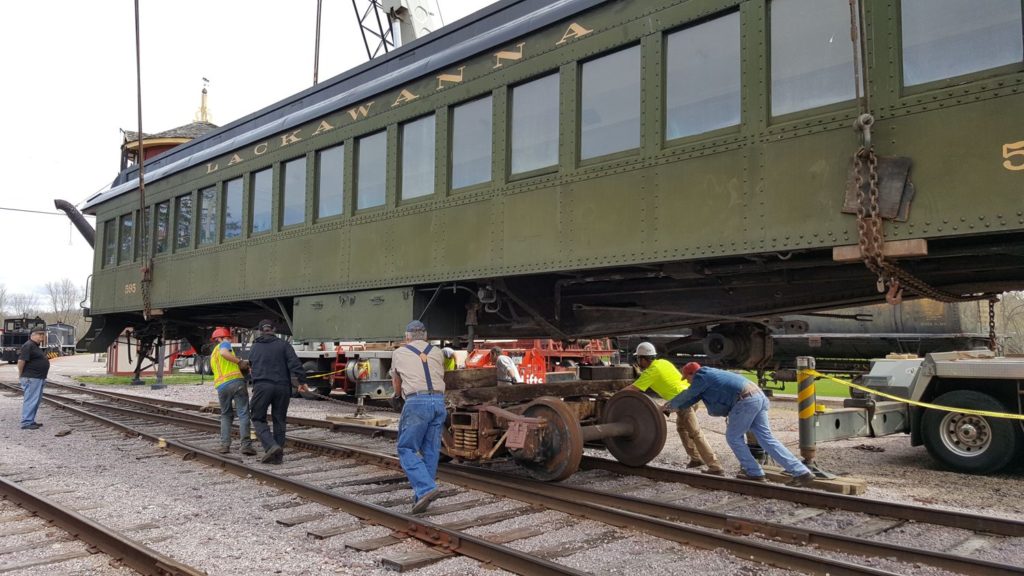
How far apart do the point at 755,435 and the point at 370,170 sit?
4.41m

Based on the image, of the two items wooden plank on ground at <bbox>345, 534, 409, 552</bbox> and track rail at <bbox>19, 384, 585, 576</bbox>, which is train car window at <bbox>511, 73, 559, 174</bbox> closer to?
track rail at <bbox>19, 384, 585, 576</bbox>

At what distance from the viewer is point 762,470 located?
19.8 feet

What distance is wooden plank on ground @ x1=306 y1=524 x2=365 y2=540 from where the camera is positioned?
175 inches

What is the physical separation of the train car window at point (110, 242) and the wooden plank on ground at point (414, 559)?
9750 mm

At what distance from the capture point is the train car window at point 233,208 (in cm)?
870

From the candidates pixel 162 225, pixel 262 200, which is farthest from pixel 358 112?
pixel 162 225

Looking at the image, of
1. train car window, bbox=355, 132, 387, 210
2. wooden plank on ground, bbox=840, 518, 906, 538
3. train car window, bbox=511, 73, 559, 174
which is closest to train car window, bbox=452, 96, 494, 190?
train car window, bbox=511, 73, 559, 174

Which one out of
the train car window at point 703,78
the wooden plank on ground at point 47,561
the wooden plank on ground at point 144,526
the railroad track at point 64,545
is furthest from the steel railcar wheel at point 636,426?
the wooden plank on ground at point 47,561

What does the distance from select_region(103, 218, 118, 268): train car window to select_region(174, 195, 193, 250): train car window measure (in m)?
2.35

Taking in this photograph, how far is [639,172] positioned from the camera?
4.76m

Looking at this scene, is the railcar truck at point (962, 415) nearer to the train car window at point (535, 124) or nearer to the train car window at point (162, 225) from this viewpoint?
the train car window at point (535, 124)

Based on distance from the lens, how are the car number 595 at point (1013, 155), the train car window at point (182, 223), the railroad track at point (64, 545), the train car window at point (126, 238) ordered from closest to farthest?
1. the car number 595 at point (1013, 155)
2. the railroad track at point (64, 545)
3. the train car window at point (182, 223)
4. the train car window at point (126, 238)

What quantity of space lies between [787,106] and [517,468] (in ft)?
13.7

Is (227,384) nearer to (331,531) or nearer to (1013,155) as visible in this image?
(331,531)
